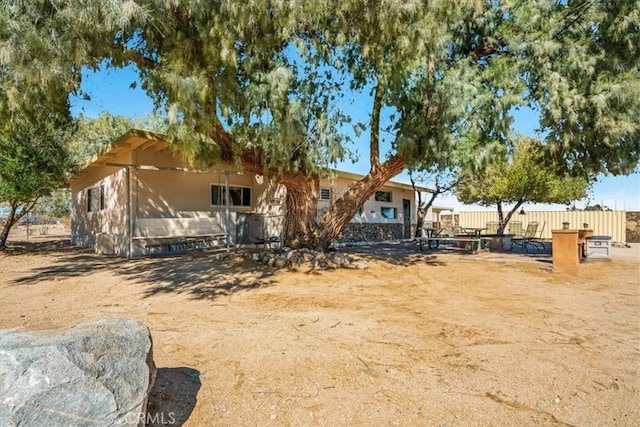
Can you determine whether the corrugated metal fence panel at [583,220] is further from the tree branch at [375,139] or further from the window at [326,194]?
the tree branch at [375,139]

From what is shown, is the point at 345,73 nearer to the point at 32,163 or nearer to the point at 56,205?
the point at 32,163

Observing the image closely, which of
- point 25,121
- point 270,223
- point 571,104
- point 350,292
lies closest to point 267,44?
point 350,292

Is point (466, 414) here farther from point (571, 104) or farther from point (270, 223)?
point (270, 223)

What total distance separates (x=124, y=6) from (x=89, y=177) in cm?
1231

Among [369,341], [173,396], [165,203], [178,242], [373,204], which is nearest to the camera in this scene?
[173,396]

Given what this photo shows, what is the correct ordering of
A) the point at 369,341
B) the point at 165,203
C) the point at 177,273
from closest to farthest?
the point at 369,341 < the point at 177,273 < the point at 165,203

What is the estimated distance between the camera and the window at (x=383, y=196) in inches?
701

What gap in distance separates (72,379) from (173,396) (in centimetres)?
85

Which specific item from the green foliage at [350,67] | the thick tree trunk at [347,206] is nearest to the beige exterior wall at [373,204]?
the thick tree trunk at [347,206]

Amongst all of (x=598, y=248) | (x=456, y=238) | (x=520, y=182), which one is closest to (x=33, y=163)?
(x=456, y=238)

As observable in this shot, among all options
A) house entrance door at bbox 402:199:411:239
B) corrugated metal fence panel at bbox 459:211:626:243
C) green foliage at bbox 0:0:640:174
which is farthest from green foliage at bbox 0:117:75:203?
corrugated metal fence panel at bbox 459:211:626:243

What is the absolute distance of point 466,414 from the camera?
246 cm

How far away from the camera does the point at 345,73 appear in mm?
8367

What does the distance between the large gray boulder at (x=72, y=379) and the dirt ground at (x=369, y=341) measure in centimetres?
45
